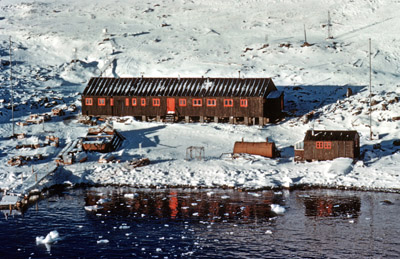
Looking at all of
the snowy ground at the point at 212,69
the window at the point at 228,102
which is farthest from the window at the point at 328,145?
the window at the point at 228,102

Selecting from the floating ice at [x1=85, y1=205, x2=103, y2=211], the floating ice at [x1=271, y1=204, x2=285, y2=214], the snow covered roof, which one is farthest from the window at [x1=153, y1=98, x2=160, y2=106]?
the floating ice at [x1=271, y1=204, x2=285, y2=214]

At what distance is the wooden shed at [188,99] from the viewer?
58.8 m

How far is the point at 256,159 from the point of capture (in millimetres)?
47375

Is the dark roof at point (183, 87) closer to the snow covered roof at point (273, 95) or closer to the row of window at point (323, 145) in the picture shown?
the snow covered roof at point (273, 95)

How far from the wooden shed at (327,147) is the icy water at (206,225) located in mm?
5828

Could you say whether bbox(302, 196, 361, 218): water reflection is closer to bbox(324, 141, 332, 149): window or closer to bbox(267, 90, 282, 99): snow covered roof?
bbox(324, 141, 332, 149): window

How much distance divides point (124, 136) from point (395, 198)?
86.0 feet

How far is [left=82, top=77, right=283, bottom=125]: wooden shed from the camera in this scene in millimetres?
58781

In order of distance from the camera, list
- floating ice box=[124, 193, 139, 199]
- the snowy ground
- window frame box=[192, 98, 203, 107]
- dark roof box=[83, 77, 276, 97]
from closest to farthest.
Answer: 1. floating ice box=[124, 193, 139, 199]
2. the snowy ground
3. dark roof box=[83, 77, 276, 97]
4. window frame box=[192, 98, 203, 107]

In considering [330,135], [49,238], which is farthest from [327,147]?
[49,238]

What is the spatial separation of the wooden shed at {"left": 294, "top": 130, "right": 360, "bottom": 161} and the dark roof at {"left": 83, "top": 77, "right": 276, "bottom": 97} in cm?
1222

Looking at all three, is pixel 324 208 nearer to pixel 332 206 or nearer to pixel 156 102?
pixel 332 206

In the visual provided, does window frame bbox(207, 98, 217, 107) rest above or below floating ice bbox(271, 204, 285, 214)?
above

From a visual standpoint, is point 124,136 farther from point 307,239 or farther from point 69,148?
point 307,239
